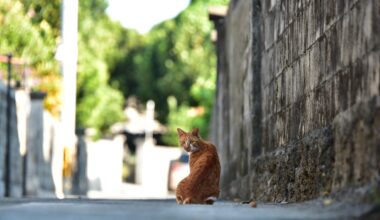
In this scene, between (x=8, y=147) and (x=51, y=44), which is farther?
(x=51, y=44)

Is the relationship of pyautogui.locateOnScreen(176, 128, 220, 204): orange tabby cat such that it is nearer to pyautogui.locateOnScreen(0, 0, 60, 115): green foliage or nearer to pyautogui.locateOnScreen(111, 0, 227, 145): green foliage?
pyautogui.locateOnScreen(0, 0, 60, 115): green foliage

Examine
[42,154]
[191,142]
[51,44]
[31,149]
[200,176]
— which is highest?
[51,44]

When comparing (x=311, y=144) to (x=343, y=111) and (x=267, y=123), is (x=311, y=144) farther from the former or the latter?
(x=267, y=123)

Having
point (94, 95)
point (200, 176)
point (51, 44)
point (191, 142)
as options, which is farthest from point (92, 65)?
point (200, 176)

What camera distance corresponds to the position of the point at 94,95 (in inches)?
1630

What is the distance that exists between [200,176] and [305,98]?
1116 mm

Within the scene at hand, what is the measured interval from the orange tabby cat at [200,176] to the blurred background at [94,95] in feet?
31.3

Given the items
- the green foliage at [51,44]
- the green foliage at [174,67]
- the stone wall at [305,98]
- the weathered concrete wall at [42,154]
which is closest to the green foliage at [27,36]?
the green foliage at [51,44]

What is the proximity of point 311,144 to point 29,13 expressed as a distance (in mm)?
20768

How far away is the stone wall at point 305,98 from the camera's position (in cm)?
664

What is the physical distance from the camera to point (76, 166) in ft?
97.9

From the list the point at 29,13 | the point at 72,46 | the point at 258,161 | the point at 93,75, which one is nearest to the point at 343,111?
the point at 258,161

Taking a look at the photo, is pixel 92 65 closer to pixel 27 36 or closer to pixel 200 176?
pixel 27 36

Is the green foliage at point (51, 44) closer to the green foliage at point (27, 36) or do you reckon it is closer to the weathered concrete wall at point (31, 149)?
the green foliage at point (27, 36)
